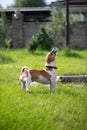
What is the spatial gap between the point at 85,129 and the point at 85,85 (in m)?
4.18

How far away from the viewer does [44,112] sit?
24.1 ft

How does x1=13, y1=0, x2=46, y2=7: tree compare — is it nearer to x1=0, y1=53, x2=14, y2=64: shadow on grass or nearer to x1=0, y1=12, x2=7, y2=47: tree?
x1=0, y1=12, x2=7, y2=47: tree

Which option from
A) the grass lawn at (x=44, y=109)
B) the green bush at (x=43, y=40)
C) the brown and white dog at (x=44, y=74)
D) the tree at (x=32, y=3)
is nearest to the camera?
the grass lawn at (x=44, y=109)

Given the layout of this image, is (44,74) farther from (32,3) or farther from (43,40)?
(32,3)

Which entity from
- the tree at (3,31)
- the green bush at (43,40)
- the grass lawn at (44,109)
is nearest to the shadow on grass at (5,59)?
the green bush at (43,40)

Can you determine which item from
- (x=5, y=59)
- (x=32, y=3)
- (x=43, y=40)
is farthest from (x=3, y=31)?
(x=32, y=3)

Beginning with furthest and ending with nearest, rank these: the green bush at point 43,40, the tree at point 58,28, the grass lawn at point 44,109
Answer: the tree at point 58,28, the green bush at point 43,40, the grass lawn at point 44,109

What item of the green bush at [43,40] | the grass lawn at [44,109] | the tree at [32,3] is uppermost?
the tree at [32,3]

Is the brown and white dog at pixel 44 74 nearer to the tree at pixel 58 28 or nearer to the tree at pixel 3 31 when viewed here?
the tree at pixel 58 28

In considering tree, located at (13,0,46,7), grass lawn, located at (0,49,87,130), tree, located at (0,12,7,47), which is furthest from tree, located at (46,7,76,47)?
tree, located at (13,0,46,7)

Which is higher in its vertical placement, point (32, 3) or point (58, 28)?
point (32, 3)

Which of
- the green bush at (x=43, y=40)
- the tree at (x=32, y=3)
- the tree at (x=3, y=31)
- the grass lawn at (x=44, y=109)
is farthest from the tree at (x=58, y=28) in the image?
the tree at (x=32, y=3)

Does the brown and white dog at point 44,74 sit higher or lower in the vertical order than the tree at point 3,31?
higher

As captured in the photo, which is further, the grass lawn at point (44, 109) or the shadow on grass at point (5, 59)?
the shadow on grass at point (5, 59)
